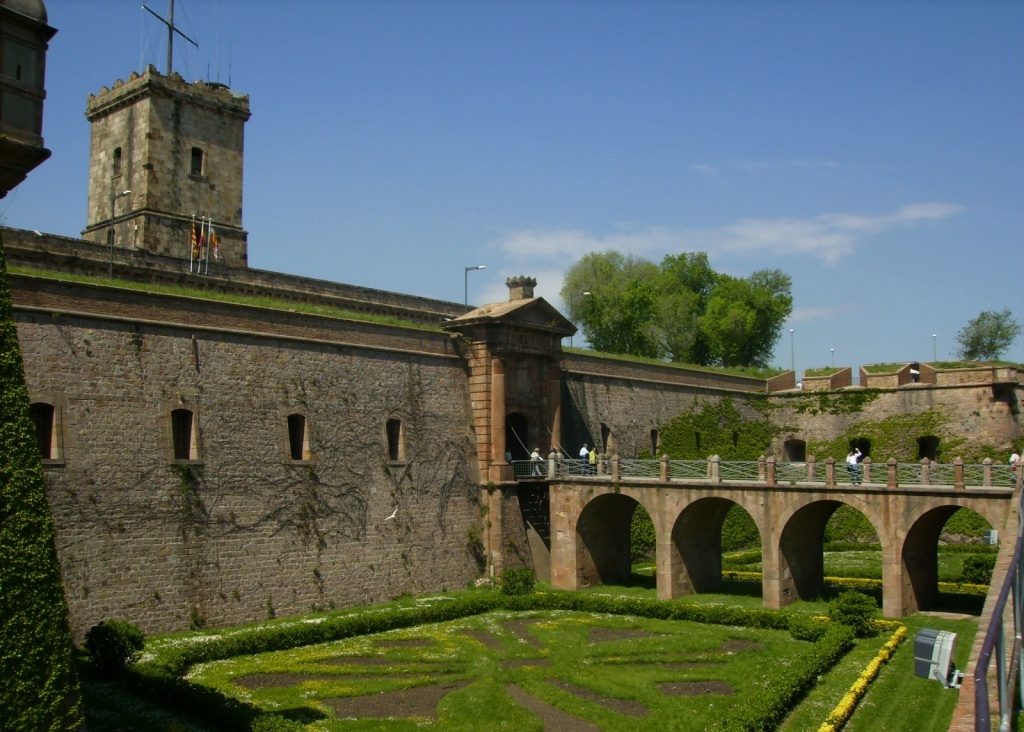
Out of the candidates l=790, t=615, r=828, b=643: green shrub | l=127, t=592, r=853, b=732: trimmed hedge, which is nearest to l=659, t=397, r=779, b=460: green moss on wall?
l=127, t=592, r=853, b=732: trimmed hedge

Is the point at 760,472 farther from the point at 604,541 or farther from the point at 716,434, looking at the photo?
the point at 716,434

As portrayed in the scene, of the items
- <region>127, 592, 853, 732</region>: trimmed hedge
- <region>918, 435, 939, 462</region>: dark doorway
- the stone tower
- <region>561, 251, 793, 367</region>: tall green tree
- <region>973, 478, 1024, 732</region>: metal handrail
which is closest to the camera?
<region>973, 478, 1024, 732</region>: metal handrail

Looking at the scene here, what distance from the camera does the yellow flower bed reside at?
1844cm

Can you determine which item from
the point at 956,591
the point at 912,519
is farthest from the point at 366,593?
the point at 956,591

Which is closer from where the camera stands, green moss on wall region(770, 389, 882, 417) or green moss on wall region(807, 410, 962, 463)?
green moss on wall region(807, 410, 962, 463)

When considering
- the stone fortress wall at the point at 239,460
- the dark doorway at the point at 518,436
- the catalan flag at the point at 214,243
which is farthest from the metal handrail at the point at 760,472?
the catalan flag at the point at 214,243

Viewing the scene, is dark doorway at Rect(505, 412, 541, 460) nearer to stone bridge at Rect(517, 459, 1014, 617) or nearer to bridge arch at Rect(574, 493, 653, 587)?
stone bridge at Rect(517, 459, 1014, 617)

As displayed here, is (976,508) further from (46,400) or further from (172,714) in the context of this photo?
(46,400)

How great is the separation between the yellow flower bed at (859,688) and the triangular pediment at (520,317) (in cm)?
1572

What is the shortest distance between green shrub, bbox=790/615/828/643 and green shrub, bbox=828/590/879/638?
0.49 m

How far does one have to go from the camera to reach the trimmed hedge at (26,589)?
35.2ft

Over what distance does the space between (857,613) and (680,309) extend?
133 ft

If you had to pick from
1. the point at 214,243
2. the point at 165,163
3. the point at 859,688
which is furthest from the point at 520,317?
the point at 859,688

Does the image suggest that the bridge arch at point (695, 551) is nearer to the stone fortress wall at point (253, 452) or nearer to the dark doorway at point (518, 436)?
the stone fortress wall at point (253, 452)
